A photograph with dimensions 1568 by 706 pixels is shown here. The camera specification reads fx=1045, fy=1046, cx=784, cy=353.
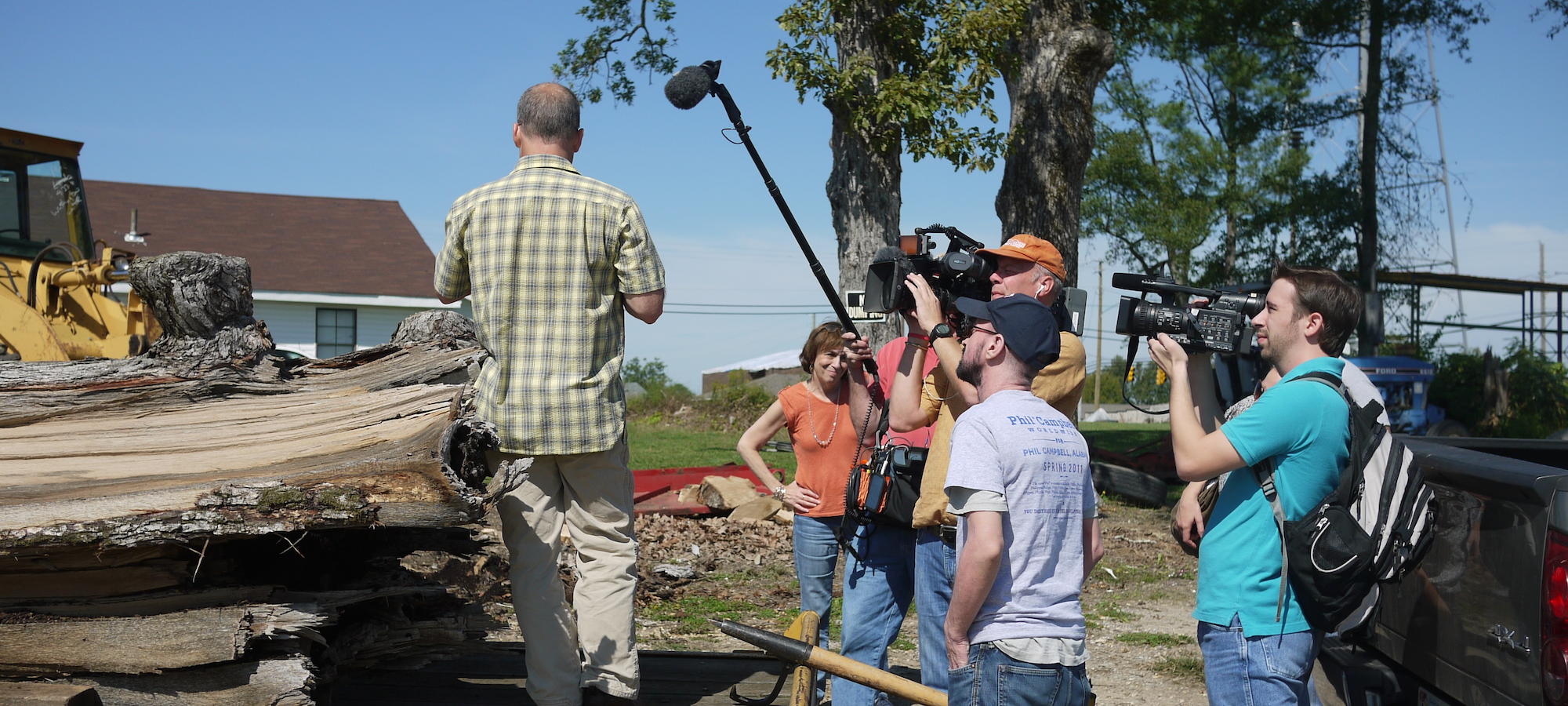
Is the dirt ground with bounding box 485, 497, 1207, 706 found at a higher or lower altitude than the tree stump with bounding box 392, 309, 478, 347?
lower

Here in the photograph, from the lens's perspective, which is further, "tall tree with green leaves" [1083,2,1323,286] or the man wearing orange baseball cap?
"tall tree with green leaves" [1083,2,1323,286]

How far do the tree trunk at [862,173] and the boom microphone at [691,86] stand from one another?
205 inches

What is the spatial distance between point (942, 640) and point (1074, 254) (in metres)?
7.70

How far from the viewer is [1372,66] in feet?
55.9

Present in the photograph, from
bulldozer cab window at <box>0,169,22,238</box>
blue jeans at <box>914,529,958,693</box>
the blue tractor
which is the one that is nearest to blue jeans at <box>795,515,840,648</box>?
blue jeans at <box>914,529,958,693</box>

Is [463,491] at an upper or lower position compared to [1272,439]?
lower

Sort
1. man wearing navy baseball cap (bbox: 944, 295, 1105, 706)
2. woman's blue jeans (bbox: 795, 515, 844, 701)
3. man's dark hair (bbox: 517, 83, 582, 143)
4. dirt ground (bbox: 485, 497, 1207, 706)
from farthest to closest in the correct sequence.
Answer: dirt ground (bbox: 485, 497, 1207, 706), woman's blue jeans (bbox: 795, 515, 844, 701), man's dark hair (bbox: 517, 83, 582, 143), man wearing navy baseball cap (bbox: 944, 295, 1105, 706)

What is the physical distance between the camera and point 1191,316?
3.13 meters

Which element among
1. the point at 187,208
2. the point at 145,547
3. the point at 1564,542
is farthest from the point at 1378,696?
the point at 187,208

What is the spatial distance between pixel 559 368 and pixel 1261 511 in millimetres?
2163

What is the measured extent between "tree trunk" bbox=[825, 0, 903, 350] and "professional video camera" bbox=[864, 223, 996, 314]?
5.46 m

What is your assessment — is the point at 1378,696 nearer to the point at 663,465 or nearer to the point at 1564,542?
the point at 1564,542

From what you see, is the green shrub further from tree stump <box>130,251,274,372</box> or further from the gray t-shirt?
tree stump <box>130,251,274,372</box>

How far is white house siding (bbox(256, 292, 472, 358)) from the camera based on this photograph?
2417cm
